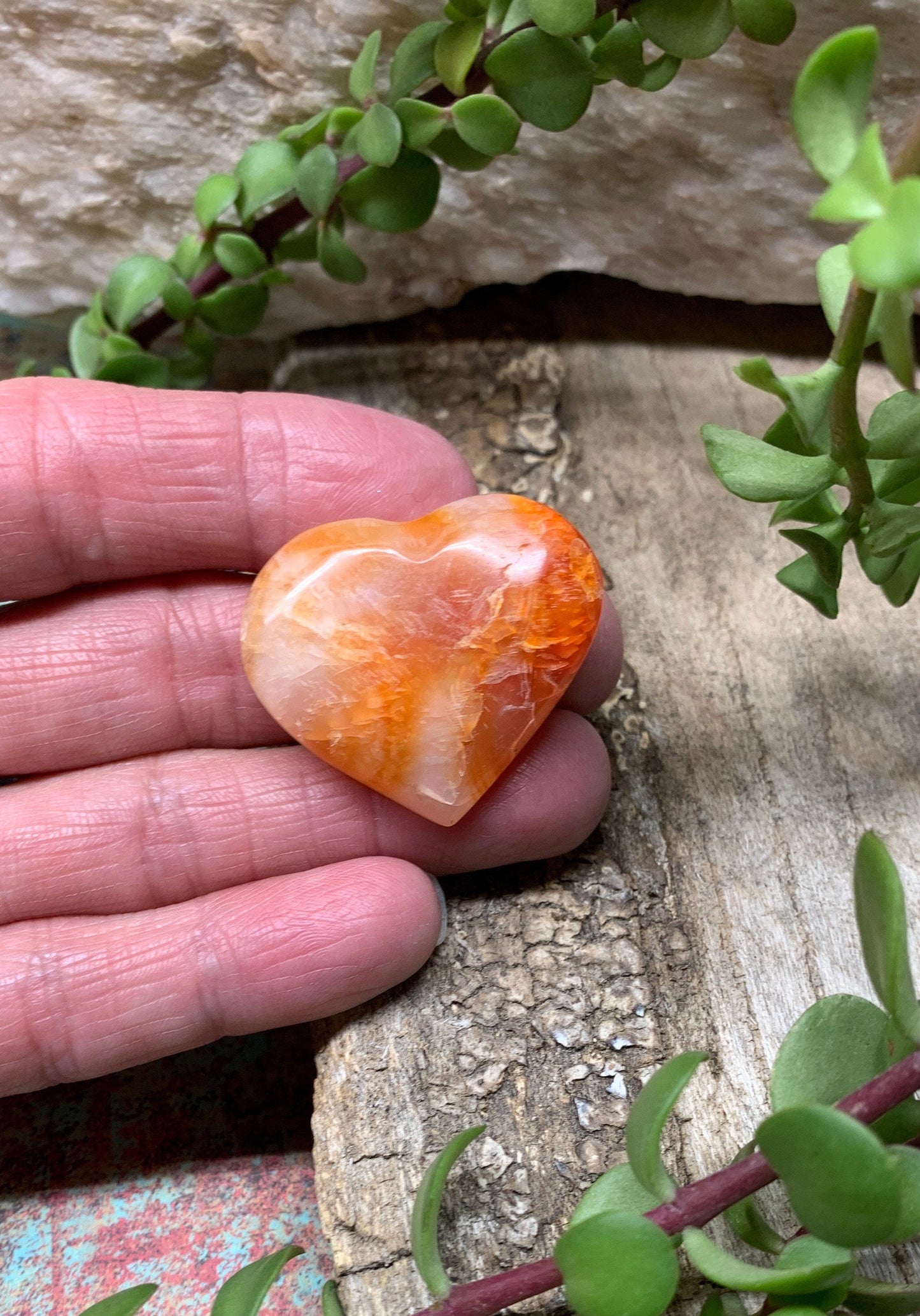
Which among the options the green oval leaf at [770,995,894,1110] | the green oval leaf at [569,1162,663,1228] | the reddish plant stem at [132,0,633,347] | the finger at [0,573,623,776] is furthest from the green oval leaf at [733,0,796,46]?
the green oval leaf at [569,1162,663,1228]

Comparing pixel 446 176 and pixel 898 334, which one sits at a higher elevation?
pixel 898 334

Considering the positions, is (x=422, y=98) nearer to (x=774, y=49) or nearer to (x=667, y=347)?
(x=774, y=49)

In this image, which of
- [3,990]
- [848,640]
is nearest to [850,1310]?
[848,640]

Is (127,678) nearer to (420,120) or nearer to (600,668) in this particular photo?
(600,668)

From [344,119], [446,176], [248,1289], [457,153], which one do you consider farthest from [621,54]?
[248,1289]

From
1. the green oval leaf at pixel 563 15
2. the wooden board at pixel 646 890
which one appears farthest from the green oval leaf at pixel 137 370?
the green oval leaf at pixel 563 15

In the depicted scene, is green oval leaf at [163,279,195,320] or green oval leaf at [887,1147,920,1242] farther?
green oval leaf at [163,279,195,320]

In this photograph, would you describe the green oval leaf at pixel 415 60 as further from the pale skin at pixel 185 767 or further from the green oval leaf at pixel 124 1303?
the green oval leaf at pixel 124 1303

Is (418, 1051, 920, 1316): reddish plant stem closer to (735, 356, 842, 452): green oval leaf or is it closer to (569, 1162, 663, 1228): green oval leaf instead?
(569, 1162, 663, 1228): green oval leaf
